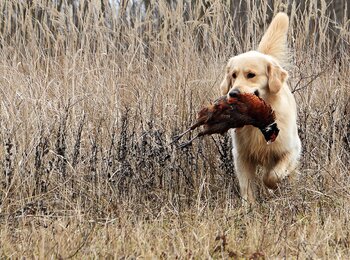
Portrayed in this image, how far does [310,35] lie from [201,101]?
53.2 inches

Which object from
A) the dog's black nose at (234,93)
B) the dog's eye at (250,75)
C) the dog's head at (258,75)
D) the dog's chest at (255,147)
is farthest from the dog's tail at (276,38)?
the dog's black nose at (234,93)

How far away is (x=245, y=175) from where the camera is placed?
14.5 feet

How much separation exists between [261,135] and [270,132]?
0.31m

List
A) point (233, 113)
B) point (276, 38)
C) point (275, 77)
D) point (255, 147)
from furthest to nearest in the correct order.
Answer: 1. point (276, 38)
2. point (255, 147)
3. point (275, 77)
4. point (233, 113)

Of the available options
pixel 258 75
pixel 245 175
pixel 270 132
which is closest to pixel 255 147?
pixel 245 175

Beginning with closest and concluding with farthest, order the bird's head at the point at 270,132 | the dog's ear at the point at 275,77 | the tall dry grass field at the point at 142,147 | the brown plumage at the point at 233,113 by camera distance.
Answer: the tall dry grass field at the point at 142,147
the brown plumage at the point at 233,113
the bird's head at the point at 270,132
the dog's ear at the point at 275,77

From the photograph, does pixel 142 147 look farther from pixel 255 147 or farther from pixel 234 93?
pixel 234 93

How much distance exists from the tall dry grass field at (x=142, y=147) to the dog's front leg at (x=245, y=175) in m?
0.10

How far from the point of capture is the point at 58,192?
4.17 metres

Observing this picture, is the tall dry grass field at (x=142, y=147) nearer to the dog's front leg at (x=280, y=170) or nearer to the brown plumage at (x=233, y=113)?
the dog's front leg at (x=280, y=170)

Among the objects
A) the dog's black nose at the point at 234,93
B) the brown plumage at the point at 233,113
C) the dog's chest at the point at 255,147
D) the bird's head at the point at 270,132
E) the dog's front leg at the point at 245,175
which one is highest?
the dog's black nose at the point at 234,93

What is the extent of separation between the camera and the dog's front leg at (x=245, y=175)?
434 cm

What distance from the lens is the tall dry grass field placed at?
11.1 feet

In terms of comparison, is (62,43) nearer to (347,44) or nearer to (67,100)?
(67,100)
